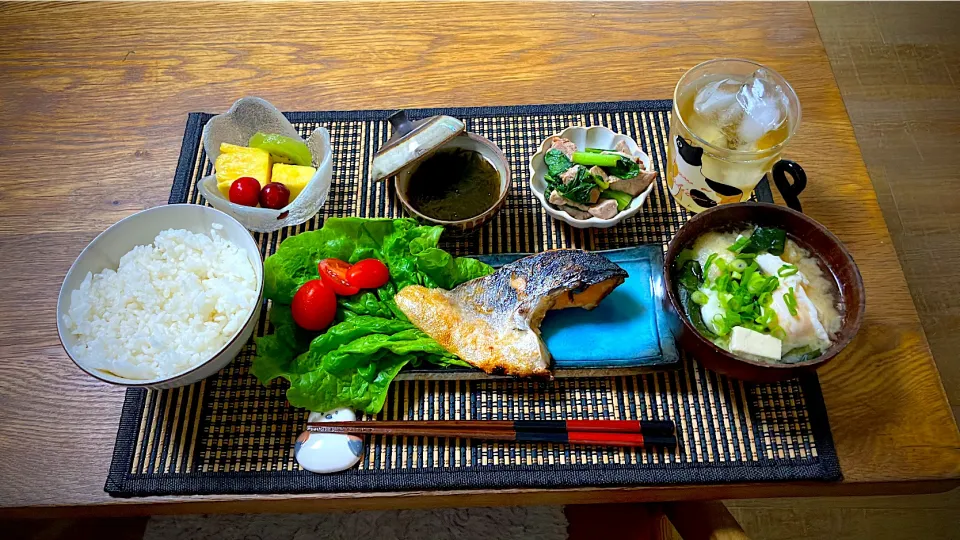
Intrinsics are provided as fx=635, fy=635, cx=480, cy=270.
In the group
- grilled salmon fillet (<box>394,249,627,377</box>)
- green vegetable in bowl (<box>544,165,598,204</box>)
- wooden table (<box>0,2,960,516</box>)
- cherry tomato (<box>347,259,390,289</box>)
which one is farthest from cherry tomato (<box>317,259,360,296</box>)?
green vegetable in bowl (<box>544,165,598,204</box>)

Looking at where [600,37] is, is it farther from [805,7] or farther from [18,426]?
[18,426]

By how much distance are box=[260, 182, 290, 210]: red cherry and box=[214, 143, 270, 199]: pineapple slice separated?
0.15ft

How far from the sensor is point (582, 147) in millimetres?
1756

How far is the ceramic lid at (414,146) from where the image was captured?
62.3 inches

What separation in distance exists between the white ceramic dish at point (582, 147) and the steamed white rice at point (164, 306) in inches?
29.4

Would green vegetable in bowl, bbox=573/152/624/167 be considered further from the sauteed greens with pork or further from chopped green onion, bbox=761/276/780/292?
chopped green onion, bbox=761/276/780/292

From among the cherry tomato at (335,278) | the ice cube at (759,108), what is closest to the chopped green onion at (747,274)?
the ice cube at (759,108)

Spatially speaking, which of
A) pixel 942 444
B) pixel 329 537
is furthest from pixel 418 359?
pixel 942 444

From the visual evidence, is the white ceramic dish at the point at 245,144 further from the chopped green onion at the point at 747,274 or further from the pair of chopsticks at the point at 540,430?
the chopped green onion at the point at 747,274

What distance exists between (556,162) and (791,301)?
2.15 ft

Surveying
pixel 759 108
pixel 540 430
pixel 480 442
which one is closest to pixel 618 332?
pixel 540 430

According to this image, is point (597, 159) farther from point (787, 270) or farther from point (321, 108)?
point (321, 108)

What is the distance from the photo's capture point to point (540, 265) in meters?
1.48

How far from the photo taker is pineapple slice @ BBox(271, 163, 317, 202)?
164cm
